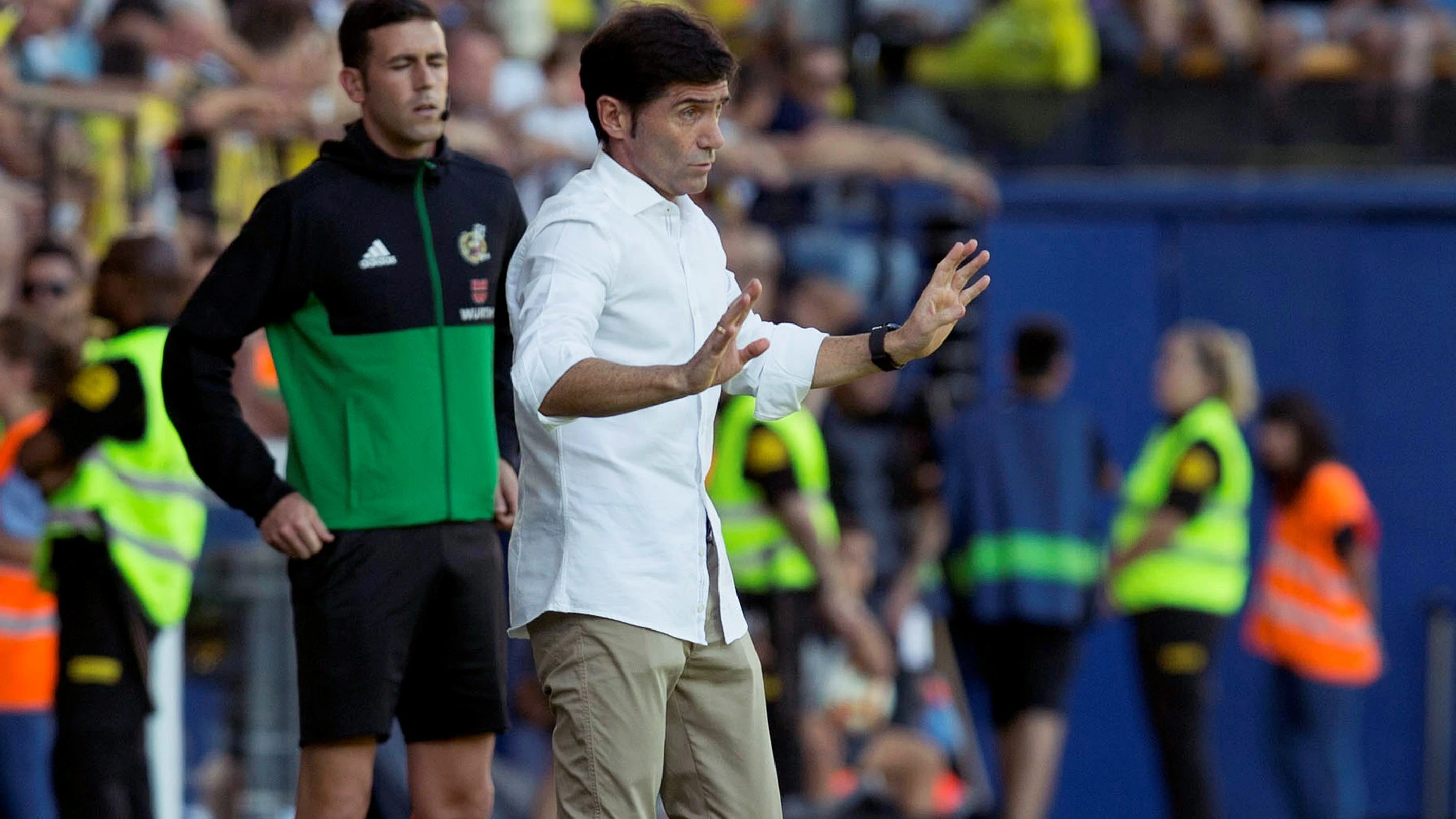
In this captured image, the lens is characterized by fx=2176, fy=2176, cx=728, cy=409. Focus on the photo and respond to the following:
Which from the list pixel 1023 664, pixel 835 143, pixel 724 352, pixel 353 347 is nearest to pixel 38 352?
pixel 353 347

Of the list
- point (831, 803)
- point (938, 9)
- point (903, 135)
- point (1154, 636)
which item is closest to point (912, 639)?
point (1154, 636)

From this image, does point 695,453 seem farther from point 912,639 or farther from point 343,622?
point 912,639

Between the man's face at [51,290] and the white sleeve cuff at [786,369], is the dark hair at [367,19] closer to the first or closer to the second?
the white sleeve cuff at [786,369]

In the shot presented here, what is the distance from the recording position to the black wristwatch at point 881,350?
11.8 feet

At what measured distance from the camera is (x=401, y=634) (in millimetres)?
4035

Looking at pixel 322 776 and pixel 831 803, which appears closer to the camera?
pixel 322 776

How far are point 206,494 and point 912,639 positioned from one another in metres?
3.53

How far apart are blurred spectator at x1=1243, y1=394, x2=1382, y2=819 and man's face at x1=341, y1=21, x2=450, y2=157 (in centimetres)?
651

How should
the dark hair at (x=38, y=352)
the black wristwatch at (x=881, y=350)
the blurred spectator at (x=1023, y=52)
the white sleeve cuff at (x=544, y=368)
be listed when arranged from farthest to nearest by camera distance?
the blurred spectator at (x=1023, y=52)
the dark hair at (x=38, y=352)
the black wristwatch at (x=881, y=350)
the white sleeve cuff at (x=544, y=368)

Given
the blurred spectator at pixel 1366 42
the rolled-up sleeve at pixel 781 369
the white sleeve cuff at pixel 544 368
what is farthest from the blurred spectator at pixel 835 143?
the white sleeve cuff at pixel 544 368

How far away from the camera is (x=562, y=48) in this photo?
9.00 metres

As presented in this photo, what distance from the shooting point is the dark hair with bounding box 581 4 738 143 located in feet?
11.5

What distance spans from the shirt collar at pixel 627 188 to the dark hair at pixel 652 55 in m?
0.11

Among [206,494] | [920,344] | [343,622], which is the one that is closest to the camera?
[920,344]
